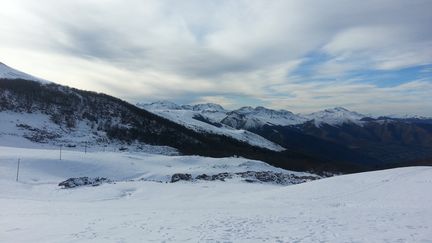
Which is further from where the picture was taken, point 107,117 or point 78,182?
point 107,117

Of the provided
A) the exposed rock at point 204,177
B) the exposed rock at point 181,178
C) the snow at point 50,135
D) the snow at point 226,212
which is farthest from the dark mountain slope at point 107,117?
the snow at point 226,212

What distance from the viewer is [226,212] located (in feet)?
69.3

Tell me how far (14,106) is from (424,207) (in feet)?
349

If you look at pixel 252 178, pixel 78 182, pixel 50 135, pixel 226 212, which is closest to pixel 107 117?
pixel 50 135

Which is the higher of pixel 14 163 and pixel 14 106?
pixel 14 106

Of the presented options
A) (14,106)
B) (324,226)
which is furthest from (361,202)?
(14,106)

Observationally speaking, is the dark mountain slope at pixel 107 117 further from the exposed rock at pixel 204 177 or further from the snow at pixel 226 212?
the snow at pixel 226 212

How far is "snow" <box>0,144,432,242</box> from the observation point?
1548 centimetres

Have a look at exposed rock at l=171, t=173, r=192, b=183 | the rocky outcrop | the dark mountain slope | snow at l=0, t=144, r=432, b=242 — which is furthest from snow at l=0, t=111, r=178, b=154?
the rocky outcrop

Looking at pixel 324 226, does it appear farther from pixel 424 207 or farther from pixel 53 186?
pixel 53 186

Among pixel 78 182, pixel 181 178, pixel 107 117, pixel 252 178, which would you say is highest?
pixel 107 117

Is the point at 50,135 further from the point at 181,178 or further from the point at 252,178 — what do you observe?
the point at 252,178

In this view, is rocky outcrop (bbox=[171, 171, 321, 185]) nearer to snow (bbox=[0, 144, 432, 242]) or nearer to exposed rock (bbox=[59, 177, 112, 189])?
snow (bbox=[0, 144, 432, 242])

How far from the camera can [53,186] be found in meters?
37.5
